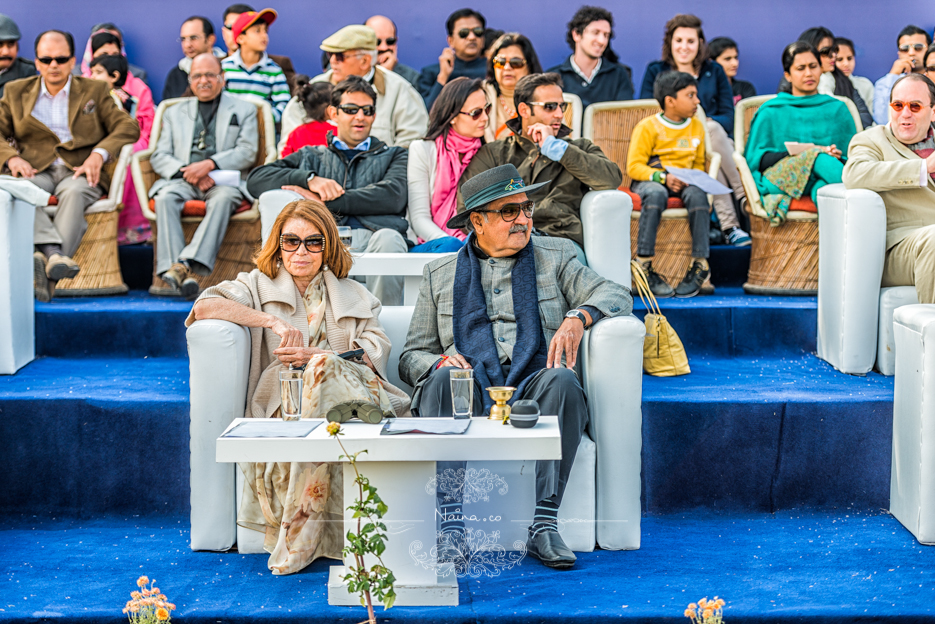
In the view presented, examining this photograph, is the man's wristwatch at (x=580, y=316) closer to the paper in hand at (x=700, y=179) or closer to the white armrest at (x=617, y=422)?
the white armrest at (x=617, y=422)

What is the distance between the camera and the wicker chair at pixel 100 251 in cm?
552

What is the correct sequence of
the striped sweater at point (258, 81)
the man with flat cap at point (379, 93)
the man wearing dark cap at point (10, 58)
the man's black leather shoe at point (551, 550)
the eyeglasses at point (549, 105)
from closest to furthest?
the man's black leather shoe at point (551, 550) → the eyeglasses at point (549, 105) → the man with flat cap at point (379, 93) → the man wearing dark cap at point (10, 58) → the striped sweater at point (258, 81)

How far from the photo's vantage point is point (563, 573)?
303 cm

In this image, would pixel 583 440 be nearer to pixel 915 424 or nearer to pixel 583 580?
pixel 583 580

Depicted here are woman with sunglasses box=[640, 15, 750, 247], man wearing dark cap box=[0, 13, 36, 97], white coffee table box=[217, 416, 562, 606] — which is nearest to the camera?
white coffee table box=[217, 416, 562, 606]

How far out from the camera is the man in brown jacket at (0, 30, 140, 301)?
5.54m

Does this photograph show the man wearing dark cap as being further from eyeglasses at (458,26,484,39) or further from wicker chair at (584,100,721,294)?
wicker chair at (584,100,721,294)

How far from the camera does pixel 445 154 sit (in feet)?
15.6

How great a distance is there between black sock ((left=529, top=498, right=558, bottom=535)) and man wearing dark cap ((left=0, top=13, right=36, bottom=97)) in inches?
188

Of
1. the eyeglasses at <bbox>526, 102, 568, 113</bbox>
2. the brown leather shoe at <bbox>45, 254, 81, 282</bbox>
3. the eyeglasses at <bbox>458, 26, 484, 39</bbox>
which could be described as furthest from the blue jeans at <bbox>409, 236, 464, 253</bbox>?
the eyeglasses at <bbox>458, 26, 484, 39</bbox>

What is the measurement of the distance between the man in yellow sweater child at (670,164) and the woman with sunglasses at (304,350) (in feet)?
7.49

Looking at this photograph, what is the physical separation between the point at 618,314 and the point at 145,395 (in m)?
1.82

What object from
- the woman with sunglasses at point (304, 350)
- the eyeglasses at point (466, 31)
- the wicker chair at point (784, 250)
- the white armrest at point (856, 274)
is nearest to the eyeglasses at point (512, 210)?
the woman with sunglasses at point (304, 350)

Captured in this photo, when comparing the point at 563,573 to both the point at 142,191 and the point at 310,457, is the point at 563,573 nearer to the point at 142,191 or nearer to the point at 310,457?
the point at 310,457
